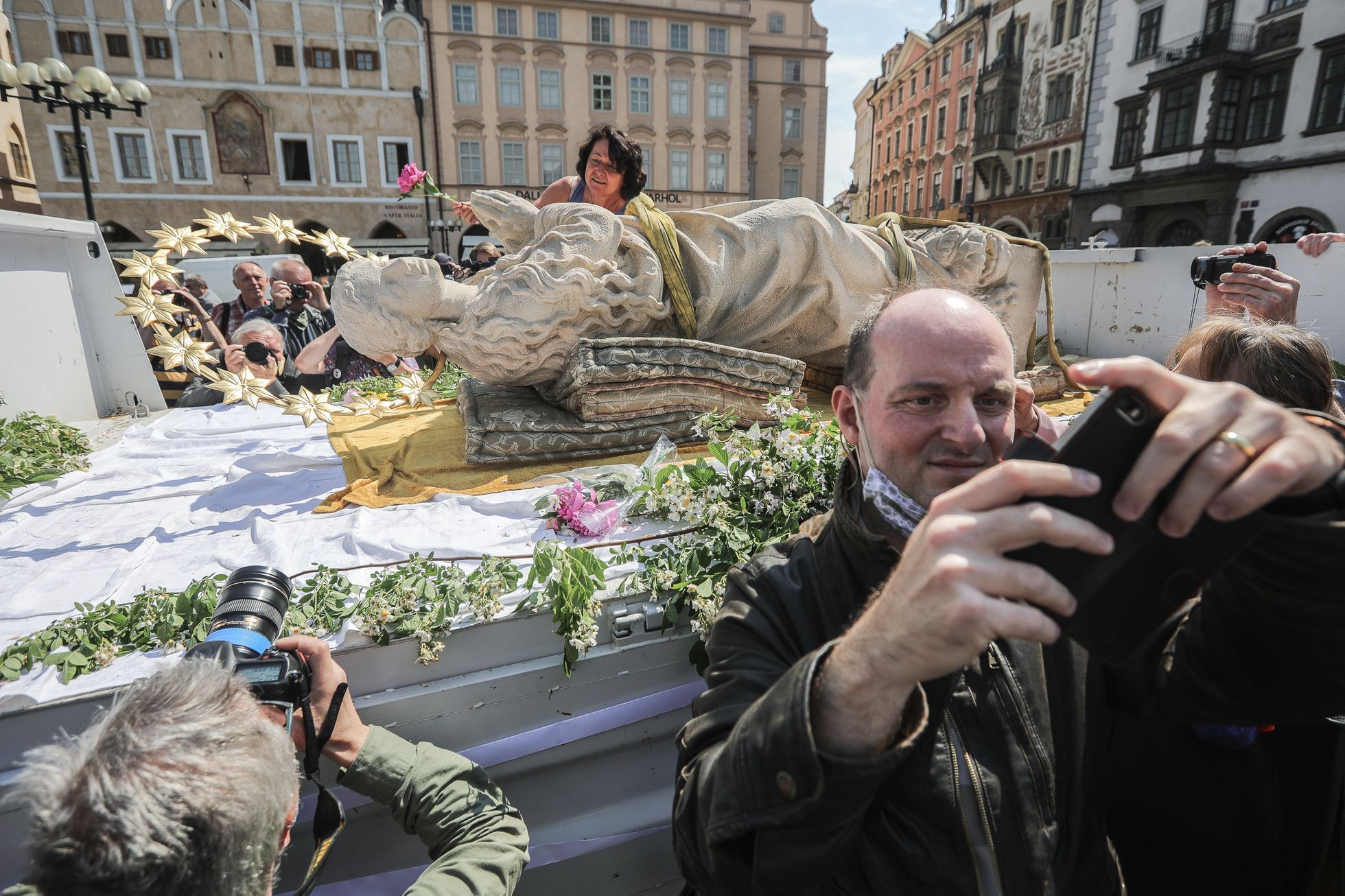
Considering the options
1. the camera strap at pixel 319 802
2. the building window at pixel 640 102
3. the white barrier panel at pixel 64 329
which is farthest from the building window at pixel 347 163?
the camera strap at pixel 319 802

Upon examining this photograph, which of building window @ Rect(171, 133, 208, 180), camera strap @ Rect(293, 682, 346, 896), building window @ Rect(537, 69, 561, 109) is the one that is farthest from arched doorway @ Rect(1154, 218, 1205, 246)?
building window @ Rect(171, 133, 208, 180)

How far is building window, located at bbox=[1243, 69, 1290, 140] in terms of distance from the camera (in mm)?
16844

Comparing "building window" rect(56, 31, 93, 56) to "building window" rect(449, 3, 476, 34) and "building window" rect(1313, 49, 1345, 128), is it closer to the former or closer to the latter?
"building window" rect(449, 3, 476, 34)

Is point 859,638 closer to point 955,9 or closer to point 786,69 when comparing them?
point 786,69

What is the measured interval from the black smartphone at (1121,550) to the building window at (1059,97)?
27999mm

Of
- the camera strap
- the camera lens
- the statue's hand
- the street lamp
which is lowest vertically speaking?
the camera strap

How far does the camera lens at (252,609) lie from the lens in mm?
1446

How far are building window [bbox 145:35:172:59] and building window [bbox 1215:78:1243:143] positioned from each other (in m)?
30.4

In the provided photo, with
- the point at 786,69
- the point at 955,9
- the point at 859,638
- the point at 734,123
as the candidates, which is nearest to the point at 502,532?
the point at 859,638

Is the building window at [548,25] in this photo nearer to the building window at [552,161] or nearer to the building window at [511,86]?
the building window at [511,86]

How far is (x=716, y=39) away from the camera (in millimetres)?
28750

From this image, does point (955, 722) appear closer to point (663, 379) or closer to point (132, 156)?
point (663, 379)

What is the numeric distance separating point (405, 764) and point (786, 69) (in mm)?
36761

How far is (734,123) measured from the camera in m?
28.8
